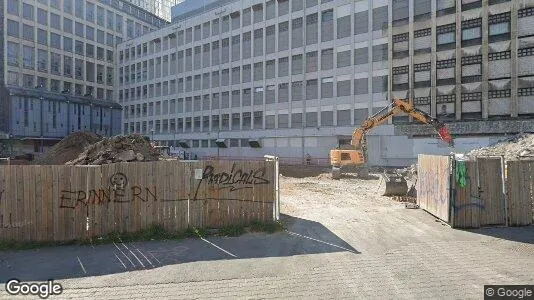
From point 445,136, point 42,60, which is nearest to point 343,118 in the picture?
point 445,136

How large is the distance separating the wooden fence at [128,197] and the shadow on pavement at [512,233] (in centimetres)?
669

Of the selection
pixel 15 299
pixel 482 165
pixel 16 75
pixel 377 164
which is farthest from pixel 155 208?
pixel 16 75

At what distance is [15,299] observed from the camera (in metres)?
6.22

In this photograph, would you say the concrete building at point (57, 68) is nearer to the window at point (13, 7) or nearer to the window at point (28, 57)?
the window at point (28, 57)

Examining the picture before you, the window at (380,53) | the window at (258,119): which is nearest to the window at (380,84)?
the window at (380,53)

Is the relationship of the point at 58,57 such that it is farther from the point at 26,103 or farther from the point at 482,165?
the point at 482,165

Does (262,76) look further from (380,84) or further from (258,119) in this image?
(380,84)

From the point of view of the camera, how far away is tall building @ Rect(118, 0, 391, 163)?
41.3 metres

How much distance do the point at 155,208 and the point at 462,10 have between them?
3730 cm

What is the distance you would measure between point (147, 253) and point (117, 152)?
5.32 m

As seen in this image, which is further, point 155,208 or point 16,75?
point 16,75

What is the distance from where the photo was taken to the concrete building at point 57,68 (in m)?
55.0

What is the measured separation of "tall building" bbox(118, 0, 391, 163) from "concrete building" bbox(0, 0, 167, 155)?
699 centimetres

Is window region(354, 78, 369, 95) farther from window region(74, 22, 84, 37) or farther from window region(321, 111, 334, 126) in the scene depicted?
window region(74, 22, 84, 37)
